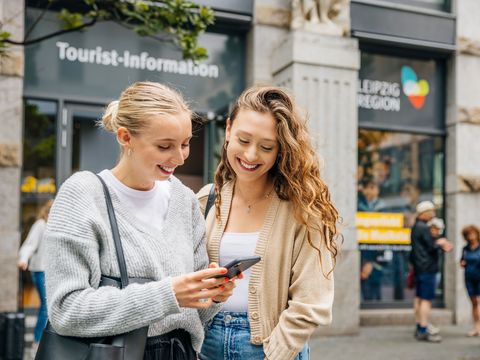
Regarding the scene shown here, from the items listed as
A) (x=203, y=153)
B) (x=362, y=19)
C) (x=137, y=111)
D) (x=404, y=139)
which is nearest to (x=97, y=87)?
(x=203, y=153)

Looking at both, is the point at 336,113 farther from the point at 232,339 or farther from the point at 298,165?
the point at 232,339

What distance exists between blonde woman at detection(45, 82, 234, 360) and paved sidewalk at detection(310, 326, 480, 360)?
5.27m

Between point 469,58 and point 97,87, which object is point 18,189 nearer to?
point 97,87

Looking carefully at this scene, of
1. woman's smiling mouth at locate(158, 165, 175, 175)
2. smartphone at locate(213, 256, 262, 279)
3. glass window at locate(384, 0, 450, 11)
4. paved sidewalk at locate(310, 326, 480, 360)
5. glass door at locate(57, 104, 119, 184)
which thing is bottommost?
paved sidewalk at locate(310, 326, 480, 360)

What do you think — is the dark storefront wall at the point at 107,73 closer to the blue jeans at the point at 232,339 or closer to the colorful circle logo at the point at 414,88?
the colorful circle logo at the point at 414,88

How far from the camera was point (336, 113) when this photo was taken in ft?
28.6

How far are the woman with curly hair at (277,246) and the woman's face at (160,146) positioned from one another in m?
0.54

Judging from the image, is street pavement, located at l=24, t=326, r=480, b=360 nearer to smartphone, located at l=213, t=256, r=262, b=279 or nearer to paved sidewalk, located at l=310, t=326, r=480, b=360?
paved sidewalk, located at l=310, t=326, r=480, b=360

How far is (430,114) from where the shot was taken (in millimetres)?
10578

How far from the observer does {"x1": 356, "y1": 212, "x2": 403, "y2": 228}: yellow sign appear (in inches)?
392

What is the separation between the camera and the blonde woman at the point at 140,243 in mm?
1779

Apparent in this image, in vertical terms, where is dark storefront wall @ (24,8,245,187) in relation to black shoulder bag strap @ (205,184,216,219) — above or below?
above

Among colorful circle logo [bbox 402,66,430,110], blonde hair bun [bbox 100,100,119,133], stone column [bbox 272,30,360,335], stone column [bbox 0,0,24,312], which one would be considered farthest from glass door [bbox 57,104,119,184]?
blonde hair bun [bbox 100,100,119,133]

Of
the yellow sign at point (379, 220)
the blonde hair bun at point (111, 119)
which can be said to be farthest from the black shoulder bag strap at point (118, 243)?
the yellow sign at point (379, 220)
